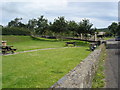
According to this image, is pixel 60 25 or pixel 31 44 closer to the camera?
pixel 31 44

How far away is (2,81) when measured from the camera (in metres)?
6.11

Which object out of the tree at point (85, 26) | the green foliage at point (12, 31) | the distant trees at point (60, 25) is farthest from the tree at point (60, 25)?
the green foliage at point (12, 31)

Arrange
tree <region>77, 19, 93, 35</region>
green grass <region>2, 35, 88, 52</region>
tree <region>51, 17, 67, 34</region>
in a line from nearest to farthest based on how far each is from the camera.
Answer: green grass <region>2, 35, 88, 52</region>, tree <region>77, 19, 93, 35</region>, tree <region>51, 17, 67, 34</region>

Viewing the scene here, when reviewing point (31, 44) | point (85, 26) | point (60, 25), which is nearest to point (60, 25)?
point (60, 25)

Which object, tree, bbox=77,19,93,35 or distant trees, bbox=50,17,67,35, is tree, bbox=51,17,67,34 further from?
tree, bbox=77,19,93,35

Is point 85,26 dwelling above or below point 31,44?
above

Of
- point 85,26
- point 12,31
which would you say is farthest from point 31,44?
point 12,31

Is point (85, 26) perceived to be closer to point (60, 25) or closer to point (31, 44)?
point (60, 25)

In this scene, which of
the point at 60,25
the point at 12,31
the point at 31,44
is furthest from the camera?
the point at 12,31

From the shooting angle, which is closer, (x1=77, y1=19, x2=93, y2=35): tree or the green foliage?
(x1=77, y1=19, x2=93, y2=35): tree

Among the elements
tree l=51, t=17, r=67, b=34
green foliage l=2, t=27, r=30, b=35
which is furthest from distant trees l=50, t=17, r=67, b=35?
green foliage l=2, t=27, r=30, b=35

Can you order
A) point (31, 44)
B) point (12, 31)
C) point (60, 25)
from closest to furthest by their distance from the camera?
1. point (31, 44)
2. point (60, 25)
3. point (12, 31)

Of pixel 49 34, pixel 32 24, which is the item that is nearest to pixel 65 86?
pixel 49 34

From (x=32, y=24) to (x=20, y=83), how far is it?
80.8 meters
